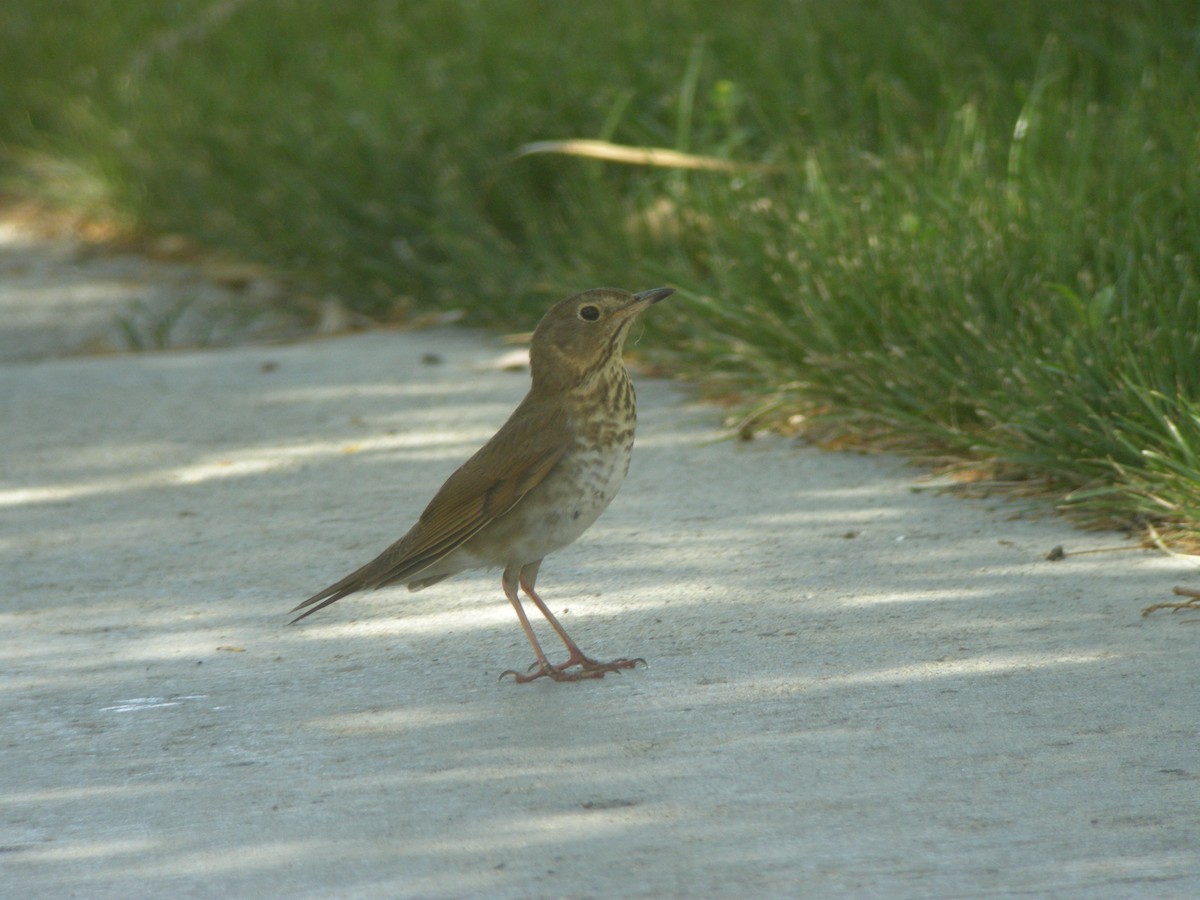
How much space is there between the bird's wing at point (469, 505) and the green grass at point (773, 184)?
5.47 feet

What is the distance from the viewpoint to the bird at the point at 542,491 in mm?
3938

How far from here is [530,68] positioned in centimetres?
866

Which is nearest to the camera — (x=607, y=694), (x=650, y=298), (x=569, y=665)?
(x=607, y=694)

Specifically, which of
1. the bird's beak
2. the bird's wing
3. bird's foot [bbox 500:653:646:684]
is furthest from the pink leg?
the bird's beak

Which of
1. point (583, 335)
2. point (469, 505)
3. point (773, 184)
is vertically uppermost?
point (583, 335)

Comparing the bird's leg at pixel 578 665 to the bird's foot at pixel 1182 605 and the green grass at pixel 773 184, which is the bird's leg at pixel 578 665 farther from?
the green grass at pixel 773 184

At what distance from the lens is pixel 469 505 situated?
4.00 m

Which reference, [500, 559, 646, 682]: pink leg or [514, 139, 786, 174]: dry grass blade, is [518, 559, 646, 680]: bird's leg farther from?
[514, 139, 786, 174]: dry grass blade

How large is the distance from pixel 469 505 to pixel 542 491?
0.19m

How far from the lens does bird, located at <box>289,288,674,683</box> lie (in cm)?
394

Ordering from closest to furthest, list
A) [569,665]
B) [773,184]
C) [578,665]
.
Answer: [569,665], [578,665], [773,184]

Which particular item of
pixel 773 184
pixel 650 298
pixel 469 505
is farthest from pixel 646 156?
pixel 469 505

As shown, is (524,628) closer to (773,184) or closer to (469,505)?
(469,505)

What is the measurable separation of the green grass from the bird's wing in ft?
5.47
